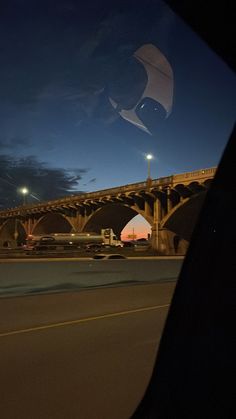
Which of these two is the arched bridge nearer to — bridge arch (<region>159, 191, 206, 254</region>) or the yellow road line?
bridge arch (<region>159, 191, 206, 254</region>)

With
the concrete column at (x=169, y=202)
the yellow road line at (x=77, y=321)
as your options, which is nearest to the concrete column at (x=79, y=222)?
the concrete column at (x=169, y=202)

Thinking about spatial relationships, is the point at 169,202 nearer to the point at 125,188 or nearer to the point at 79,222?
the point at 125,188

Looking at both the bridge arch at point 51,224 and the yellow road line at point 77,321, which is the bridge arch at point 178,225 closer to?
the bridge arch at point 51,224

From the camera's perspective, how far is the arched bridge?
62.0 meters

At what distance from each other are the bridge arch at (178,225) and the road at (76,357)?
157 feet

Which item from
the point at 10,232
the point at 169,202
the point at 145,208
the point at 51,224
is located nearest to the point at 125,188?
the point at 145,208

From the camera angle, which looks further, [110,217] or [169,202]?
[110,217]

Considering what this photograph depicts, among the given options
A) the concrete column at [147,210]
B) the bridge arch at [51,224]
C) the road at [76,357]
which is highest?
the bridge arch at [51,224]

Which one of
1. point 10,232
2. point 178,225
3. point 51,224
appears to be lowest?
point 178,225

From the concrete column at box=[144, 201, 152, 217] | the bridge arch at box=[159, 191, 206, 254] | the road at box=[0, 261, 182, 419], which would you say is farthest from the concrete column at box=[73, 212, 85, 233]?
the road at box=[0, 261, 182, 419]

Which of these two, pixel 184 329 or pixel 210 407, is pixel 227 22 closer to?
pixel 184 329

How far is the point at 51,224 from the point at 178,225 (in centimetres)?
4297

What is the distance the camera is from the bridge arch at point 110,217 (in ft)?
275

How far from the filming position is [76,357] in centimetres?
725
